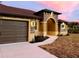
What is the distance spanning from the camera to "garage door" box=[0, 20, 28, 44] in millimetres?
15195

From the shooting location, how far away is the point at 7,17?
15406 millimetres

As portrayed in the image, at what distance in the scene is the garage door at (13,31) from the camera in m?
15.2

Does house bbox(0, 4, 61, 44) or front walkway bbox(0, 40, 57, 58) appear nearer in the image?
front walkway bbox(0, 40, 57, 58)

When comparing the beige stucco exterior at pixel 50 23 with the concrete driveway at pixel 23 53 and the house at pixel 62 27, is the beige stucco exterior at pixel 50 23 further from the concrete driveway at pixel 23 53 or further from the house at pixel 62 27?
the concrete driveway at pixel 23 53

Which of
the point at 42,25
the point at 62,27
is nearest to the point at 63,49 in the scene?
the point at 42,25

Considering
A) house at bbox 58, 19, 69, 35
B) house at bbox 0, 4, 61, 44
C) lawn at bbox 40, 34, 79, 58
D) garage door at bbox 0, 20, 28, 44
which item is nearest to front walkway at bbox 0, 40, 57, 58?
lawn at bbox 40, 34, 79, 58

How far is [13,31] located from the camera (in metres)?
16.0

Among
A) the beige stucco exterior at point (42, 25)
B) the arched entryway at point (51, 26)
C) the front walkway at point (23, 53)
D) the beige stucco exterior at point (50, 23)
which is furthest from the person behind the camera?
the arched entryway at point (51, 26)

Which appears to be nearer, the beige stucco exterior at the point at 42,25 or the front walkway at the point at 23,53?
the front walkway at the point at 23,53

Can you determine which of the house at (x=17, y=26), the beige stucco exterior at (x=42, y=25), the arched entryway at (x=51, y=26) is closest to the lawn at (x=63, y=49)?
the house at (x=17, y=26)

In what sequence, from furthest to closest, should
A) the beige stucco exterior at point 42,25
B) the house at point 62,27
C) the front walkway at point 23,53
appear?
the house at point 62,27
the beige stucco exterior at point 42,25
the front walkway at point 23,53

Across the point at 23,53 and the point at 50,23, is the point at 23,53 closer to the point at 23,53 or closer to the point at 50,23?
the point at 23,53

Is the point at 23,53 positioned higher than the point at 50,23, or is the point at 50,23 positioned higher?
the point at 50,23

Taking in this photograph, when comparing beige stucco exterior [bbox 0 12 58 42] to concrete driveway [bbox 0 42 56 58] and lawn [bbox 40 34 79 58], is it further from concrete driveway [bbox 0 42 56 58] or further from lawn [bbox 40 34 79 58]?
concrete driveway [bbox 0 42 56 58]
